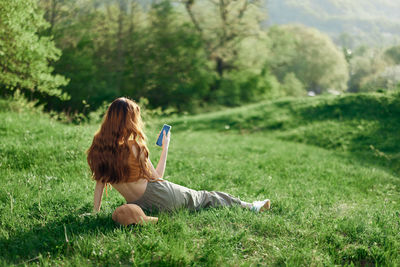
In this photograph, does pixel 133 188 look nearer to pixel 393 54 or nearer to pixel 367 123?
pixel 367 123

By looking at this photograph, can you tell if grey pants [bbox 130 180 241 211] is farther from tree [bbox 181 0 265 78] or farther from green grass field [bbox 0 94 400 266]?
tree [bbox 181 0 265 78]

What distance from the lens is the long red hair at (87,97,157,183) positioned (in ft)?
11.8

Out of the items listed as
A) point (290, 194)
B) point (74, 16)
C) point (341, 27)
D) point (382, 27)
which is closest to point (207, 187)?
point (290, 194)

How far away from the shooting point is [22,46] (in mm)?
9758

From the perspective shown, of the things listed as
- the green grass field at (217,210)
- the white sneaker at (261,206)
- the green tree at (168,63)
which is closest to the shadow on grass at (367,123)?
the green grass field at (217,210)

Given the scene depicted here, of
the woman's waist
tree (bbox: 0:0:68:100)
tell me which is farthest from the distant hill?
the woman's waist

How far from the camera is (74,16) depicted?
76.2 feet

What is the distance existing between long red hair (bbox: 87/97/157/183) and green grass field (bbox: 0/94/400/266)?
0.59m

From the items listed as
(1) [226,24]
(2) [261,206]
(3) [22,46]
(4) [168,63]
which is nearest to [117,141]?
(2) [261,206]

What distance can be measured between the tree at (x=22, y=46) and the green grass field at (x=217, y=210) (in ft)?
8.41

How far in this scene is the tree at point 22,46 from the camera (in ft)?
28.1

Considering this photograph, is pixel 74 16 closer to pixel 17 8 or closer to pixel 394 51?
pixel 17 8

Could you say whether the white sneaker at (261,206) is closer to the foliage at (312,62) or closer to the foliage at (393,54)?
the foliage at (312,62)

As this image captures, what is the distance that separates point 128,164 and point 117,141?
0.30m
